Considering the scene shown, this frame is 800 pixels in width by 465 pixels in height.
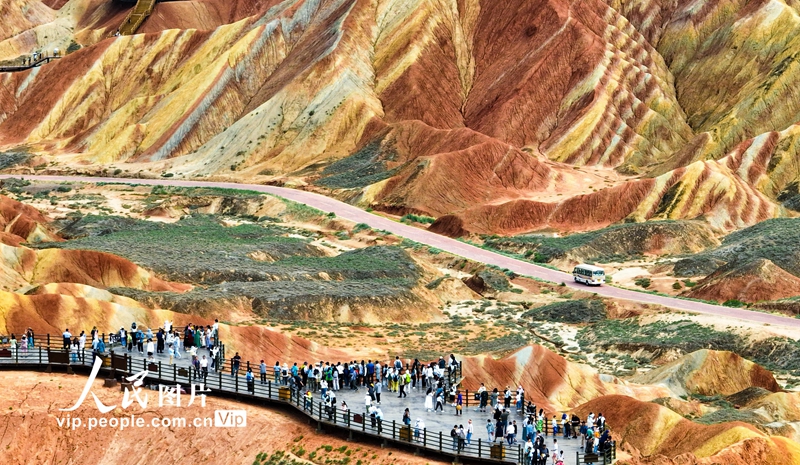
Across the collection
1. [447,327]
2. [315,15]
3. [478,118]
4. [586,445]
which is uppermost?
[315,15]

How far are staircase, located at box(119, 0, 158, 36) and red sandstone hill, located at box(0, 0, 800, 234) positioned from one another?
666 cm

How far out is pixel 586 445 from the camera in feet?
138

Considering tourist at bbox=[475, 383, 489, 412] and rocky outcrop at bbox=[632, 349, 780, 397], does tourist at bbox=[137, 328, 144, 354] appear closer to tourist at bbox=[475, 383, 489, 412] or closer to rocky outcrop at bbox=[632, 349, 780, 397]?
tourist at bbox=[475, 383, 489, 412]

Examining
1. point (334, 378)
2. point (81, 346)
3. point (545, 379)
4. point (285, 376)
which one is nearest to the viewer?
point (334, 378)

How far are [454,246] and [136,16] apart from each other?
91603mm

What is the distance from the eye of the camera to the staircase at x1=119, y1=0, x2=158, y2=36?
585 feet

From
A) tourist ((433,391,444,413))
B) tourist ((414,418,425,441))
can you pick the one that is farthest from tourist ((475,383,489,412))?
tourist ((414,418,425,441))

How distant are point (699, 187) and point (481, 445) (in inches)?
3059

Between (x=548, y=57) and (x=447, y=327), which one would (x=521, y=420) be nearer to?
(x=447, y=327)

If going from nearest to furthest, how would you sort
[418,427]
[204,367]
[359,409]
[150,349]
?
[418,427], [359,409], [204,367], [150,349]

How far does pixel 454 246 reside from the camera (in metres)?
105

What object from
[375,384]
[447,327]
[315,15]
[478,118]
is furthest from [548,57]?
[375,384]
